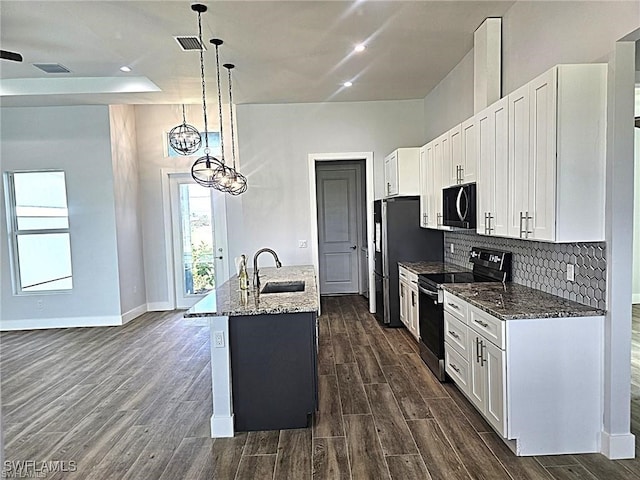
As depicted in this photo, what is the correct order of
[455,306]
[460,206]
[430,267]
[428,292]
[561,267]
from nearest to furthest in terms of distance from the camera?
[561,267], [455,306], [460,206], [428,292], [430,267]

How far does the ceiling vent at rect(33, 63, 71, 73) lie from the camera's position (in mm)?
4609

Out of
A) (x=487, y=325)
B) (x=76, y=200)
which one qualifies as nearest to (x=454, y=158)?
(x=487, y=325)

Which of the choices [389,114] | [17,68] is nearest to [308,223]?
[389,114]

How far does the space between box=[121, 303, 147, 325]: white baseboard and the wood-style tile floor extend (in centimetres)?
134

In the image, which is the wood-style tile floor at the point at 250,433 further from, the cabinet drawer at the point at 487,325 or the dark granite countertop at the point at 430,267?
the dark granite countertop at the point at 430,267

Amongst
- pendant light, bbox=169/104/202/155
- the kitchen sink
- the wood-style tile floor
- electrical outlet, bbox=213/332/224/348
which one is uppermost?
pendant light, bbox=169/104/202/155

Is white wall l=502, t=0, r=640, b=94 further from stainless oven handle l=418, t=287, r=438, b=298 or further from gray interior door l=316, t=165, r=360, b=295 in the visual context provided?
gray interior door l=316, t=165, r=360, b=295

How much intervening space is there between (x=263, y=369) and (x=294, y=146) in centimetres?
400

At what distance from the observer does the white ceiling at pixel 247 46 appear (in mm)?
3371

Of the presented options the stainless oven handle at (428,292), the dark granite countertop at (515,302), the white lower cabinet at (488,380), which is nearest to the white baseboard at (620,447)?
the white lower cabinet at (488,380)

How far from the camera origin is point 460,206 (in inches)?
149

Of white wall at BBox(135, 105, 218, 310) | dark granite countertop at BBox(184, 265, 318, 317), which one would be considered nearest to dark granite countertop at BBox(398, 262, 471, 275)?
dark granite countertop at BBox(184, 265, 318, 317)

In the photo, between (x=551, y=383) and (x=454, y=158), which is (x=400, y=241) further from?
(x=551, y=383)

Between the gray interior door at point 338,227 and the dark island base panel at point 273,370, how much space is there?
5.06m
